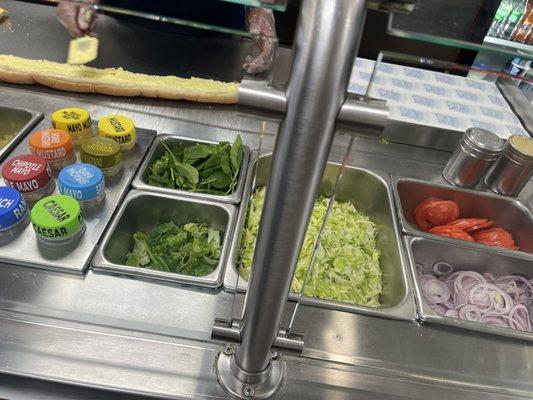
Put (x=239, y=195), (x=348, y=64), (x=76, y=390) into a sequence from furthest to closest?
(x=239, y=195), (x=76, y=390), (x=348, y=64)

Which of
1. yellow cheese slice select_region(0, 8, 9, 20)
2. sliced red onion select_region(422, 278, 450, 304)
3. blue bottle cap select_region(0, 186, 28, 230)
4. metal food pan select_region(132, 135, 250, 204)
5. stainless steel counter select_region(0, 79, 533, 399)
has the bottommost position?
sliced red onion select_region(422, 278, 450, 304)

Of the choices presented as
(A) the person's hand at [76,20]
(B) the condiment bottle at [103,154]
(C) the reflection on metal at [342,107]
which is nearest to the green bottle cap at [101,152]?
(B) the condiment bottle at [103,154]

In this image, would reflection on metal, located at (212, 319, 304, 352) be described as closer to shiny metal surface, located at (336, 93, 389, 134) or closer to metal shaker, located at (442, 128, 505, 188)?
shiny metal surface, located at (336, 93, 389, 134)

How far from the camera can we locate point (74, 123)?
1.13 meters

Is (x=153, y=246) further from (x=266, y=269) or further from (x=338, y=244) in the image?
(x=266, y=269)

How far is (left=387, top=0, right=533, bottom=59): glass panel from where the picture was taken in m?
0.42

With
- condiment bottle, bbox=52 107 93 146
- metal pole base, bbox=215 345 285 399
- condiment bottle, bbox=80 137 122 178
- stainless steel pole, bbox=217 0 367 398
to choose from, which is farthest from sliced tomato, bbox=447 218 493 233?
condiment bottle, bbox=52 107 93 146

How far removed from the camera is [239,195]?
1.14 m

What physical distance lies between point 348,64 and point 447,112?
1.17 metres

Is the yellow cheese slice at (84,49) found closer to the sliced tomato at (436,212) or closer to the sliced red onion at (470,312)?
the sliced tomato at (436,212)

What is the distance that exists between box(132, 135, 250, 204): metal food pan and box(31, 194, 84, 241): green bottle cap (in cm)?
22

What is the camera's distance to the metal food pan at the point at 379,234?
0.90 metres

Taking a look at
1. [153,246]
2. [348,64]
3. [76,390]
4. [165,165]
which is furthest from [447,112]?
[76,390]

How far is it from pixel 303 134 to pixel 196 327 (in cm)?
56
